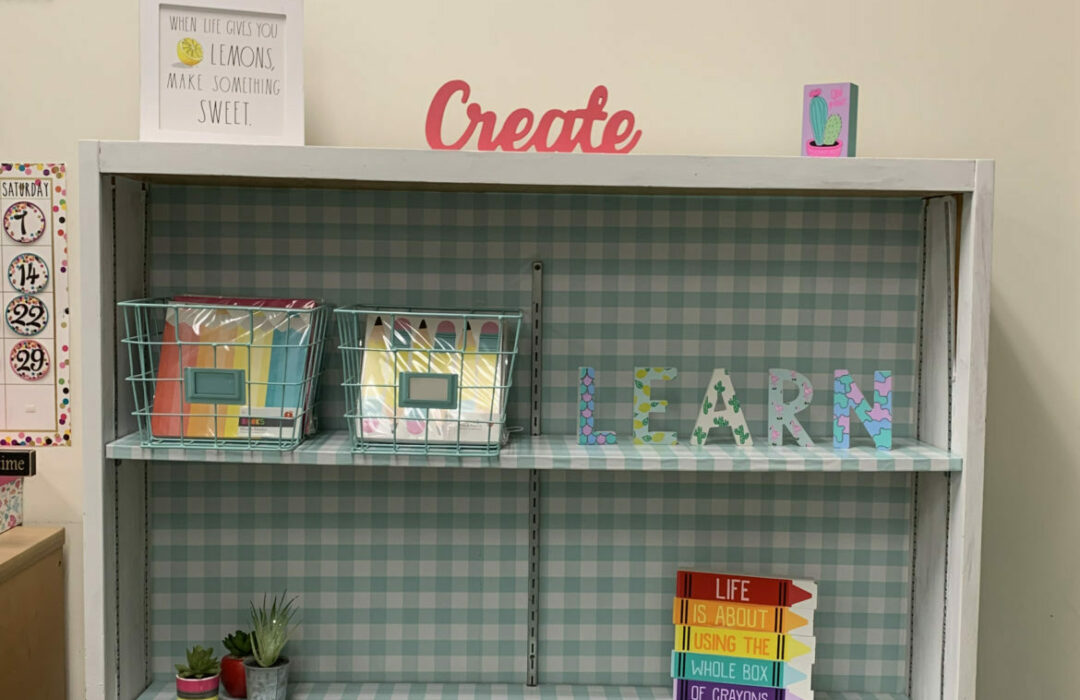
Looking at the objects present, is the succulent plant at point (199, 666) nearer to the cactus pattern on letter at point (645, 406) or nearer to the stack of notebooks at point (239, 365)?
the stack of notebooks at point (239, 365)

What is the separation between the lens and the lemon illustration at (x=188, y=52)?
1.45 m

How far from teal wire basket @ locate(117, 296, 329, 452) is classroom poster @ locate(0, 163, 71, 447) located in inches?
12.5

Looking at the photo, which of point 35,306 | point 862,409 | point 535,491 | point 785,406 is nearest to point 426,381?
point 535,491

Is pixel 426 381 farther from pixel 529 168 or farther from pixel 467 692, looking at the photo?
pixel 467 692

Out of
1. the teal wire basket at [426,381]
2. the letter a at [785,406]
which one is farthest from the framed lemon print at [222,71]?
the letter a at [785,406]

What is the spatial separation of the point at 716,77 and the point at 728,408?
0.62 meters

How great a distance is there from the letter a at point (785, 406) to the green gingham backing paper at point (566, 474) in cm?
9

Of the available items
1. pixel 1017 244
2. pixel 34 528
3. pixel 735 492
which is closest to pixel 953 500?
pixel 735 492

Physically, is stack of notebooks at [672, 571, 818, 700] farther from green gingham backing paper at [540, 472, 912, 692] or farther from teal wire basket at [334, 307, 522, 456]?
teal wire basket at [334, 307, 522, 456]

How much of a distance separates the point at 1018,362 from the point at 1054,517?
0.30 metres

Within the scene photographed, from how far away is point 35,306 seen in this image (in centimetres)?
177

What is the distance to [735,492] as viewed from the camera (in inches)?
67.1

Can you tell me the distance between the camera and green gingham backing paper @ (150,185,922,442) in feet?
5.48

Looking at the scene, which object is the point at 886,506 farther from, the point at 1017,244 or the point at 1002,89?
the point at 1002,89
